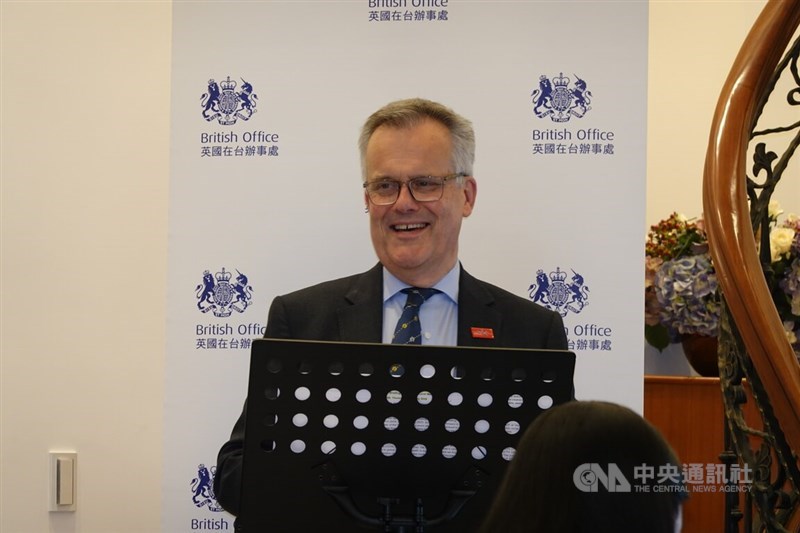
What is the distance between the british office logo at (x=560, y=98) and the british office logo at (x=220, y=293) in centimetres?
120

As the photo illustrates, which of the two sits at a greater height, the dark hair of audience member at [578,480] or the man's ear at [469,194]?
the man's ear at [469,194]

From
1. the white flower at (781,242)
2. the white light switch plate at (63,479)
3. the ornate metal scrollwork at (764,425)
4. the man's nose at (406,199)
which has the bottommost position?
the white light switch plate at (63,479)

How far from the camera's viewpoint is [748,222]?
8.29 feet

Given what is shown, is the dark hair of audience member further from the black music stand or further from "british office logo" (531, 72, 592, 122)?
"british office logo" (531, 72, 592, 122)

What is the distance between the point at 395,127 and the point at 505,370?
1.30 m

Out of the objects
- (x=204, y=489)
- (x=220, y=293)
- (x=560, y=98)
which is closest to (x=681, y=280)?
(x=560, y=98)

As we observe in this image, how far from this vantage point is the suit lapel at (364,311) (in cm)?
302

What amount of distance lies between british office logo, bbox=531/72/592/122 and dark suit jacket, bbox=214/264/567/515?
65 cm

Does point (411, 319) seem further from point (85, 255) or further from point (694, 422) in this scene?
point (85, 255)

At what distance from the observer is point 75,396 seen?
4.11m

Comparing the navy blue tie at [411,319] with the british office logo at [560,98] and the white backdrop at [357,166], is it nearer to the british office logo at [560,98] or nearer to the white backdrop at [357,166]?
the white backdrop at [357,166]

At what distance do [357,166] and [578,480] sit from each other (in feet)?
7.09

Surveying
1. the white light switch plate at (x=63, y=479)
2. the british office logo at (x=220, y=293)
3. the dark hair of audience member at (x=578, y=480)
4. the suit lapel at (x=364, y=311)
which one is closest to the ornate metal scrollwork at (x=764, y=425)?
the suit lapel at (x=364, y=311)

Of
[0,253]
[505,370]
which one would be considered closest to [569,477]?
[505,370]
